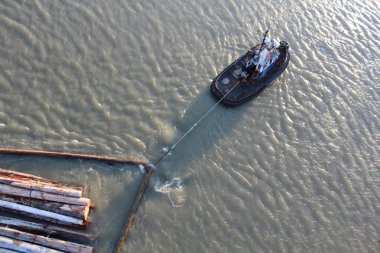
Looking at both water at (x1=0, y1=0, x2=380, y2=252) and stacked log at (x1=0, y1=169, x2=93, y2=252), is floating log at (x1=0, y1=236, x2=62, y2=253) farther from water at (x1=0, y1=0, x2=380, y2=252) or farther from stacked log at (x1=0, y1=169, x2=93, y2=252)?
water at (x1=0, y1=0, x2=380, y2=252)

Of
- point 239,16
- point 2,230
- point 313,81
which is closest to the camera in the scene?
point 2,230

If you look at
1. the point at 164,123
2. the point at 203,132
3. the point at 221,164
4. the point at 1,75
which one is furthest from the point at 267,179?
the point at 1,75

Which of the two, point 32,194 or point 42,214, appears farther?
point 32,194

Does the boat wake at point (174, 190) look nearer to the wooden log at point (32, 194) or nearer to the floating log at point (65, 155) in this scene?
the floating log at point (65, 155)

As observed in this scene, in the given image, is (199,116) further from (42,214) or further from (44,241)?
(44,241)

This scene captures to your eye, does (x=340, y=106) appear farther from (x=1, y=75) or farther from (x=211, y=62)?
(x=1, y=75)

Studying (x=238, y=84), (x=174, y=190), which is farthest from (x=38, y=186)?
(x=238, y=84)
